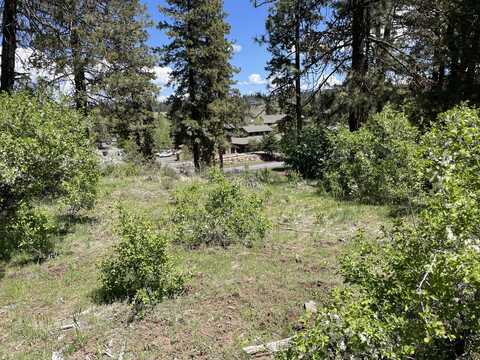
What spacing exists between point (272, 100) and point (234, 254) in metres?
11.5

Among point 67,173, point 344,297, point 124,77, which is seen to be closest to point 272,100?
point 124,77

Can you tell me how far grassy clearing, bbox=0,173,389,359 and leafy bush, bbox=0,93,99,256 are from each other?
1.15 m

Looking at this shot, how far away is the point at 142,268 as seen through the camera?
187 inches

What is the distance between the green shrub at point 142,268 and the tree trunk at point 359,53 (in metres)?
8.71

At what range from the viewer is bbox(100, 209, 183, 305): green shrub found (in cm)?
480

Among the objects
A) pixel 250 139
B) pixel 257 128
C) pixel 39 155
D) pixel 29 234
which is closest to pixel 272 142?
pixel 39 155

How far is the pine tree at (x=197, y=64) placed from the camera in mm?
18531

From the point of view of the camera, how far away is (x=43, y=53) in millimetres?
11422

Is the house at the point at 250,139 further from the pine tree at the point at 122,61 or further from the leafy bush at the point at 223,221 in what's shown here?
the leafy bush at the point at 223,221

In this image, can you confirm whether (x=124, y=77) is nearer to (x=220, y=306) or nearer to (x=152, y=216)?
(x=152, y=216)

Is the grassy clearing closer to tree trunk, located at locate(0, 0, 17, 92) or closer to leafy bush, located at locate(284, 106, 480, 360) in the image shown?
leafy bush, located at locate(284, 106, 480, 360)

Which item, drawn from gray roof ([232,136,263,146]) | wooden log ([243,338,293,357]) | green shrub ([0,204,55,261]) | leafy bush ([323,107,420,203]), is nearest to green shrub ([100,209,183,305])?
wooden log ([243,338,293,357])

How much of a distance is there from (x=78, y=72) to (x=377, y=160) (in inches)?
438

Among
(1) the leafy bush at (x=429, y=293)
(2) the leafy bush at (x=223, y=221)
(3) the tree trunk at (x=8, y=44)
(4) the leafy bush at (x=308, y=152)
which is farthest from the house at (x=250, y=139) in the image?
(1) the leafy bush at (x=429, y=293)
